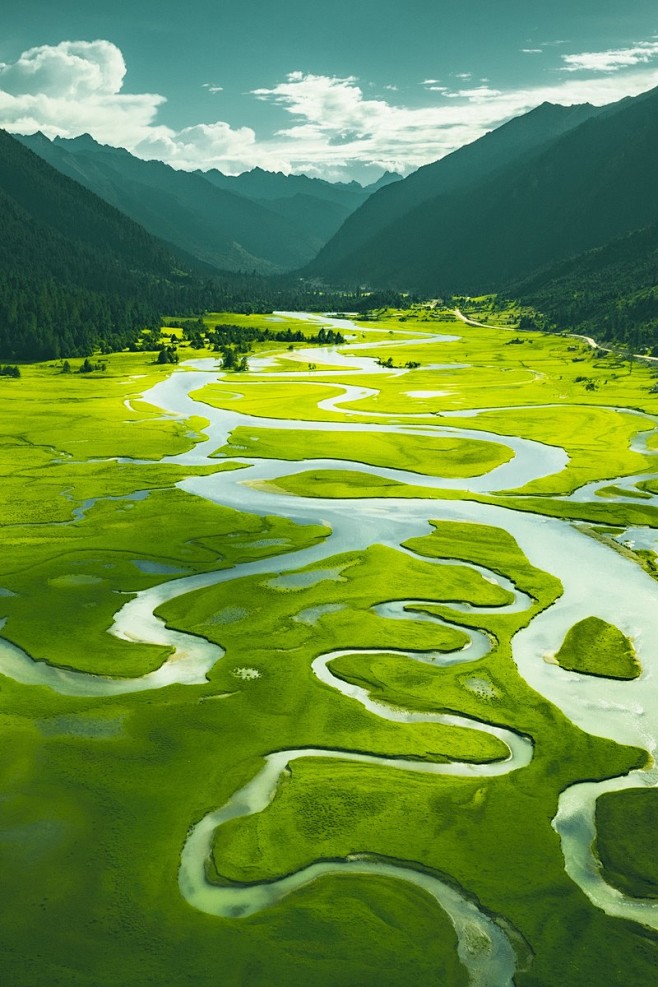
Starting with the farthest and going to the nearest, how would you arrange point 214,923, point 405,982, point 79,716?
point 79,716
point 214,923
point 405,982

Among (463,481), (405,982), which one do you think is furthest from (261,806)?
(463,481)

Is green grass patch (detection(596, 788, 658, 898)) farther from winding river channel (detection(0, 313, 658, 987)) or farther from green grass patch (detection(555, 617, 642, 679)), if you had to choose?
green grass patch (detection(555, 617, 642, 679))

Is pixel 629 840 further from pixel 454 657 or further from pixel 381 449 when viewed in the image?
pixel 381 449

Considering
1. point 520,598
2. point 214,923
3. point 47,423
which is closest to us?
point 214,923

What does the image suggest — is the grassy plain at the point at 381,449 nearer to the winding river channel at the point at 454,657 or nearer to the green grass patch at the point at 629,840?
the winding river channel at the point at 454,657

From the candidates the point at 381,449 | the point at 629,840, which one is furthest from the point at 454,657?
the point at 381,449

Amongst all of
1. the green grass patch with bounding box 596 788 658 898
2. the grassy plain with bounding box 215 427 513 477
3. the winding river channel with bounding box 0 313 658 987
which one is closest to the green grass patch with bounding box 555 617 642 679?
the winding river channel with bounding box 0 313 658 987

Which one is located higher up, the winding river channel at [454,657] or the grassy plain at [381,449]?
the grassy plain at [381,449]

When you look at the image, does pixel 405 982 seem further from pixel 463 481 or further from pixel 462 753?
pixel 463 481

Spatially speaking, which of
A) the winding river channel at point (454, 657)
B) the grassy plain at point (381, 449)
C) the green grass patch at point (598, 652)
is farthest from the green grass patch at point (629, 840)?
the grassy plain at point (381, 449)
